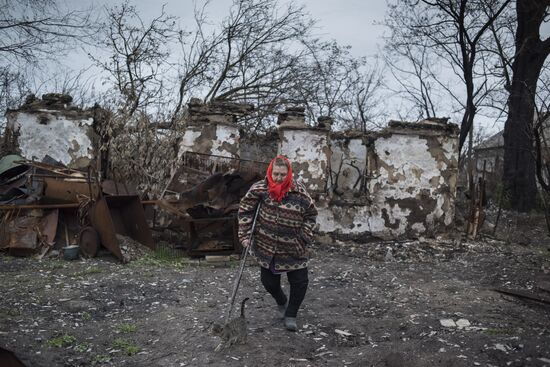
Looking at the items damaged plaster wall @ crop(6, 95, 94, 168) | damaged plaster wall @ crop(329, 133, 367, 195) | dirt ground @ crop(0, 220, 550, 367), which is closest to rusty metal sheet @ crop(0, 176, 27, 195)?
damaged plaster wall @ crop(6, 95, 94, 168)

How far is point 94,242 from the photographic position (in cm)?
674

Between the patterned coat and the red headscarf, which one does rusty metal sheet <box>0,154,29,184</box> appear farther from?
the red headscarf

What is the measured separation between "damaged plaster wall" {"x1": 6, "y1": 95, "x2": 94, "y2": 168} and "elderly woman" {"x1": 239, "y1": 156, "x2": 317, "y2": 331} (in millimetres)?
5533

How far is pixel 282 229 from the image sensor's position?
4.21 m

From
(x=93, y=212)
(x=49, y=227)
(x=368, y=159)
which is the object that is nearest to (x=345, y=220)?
(x=368, y=159)

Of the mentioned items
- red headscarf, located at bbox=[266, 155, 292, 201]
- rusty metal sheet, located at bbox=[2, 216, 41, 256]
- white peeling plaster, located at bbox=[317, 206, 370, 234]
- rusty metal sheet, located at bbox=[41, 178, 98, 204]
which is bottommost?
rusty metal sheet, located at bbox=[2, 216, 41, 256]

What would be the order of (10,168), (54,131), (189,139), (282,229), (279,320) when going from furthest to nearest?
(189,139)
(54,131)
(10,168)
(279,320)
(282,229)

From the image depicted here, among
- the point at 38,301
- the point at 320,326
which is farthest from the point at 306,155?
the point at 38,301

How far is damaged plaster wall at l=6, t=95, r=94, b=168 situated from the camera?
8484mm

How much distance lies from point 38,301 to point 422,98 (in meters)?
16.6

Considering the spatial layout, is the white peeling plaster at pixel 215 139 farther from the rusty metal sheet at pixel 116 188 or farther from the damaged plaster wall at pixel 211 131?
the rusty metal sheet at pixel 116 188

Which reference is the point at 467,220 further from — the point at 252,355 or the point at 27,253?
the point at 27,253

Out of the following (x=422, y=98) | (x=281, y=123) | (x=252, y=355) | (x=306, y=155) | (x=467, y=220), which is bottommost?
(x=252, y=355)

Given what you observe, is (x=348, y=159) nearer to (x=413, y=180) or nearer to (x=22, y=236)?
(x=413, y=180)
